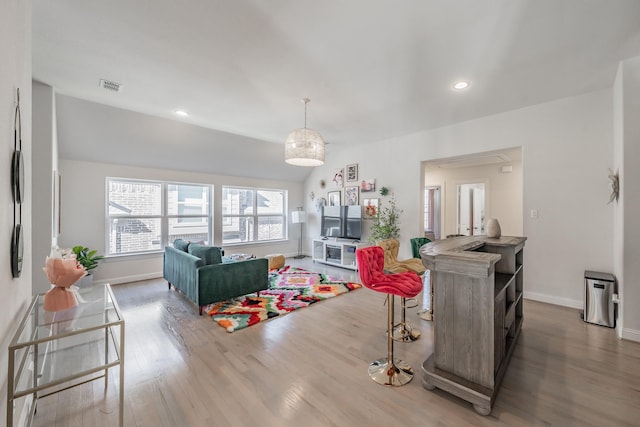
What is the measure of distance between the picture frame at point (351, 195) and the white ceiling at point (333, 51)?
2497mm

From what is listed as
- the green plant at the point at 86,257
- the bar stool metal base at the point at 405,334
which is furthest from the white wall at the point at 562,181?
the green plant at the point at 86,257

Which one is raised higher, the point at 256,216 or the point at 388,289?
the point at 256,216

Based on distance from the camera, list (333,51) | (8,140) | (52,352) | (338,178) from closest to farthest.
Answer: (8,140)
(52,352)
(333,51)
(338,178)

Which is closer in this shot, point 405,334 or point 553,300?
point 405,334

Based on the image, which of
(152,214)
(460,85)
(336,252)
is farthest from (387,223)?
(152,214)

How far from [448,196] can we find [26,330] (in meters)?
7.59

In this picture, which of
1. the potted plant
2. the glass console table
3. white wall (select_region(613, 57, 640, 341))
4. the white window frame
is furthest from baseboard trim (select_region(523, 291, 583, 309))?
the potted plant

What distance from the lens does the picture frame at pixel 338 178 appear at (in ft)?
21.0

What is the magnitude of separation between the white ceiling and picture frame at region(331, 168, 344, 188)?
266cm

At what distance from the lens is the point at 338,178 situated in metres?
6.49

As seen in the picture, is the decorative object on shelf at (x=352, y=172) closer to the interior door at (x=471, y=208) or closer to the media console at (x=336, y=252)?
the media console at (x=336, y=252)

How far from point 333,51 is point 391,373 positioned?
2.79 meters

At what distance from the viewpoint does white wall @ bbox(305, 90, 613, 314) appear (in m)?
3.22

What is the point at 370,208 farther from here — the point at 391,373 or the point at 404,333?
the point at 391,373
